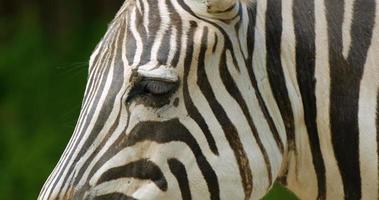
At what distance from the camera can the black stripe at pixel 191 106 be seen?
346cm

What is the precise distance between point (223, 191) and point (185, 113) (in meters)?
0.27

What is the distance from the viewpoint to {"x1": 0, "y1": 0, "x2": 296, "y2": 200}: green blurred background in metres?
9.78

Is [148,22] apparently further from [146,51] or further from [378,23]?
[378,23]

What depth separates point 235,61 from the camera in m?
3.53

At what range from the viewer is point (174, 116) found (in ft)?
11.3

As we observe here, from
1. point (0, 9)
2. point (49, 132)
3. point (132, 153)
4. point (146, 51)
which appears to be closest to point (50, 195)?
point (132, 153)

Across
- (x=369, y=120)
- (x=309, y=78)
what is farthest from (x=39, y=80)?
(x=369, y=120)

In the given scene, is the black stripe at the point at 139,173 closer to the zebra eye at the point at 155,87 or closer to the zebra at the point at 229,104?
the zebra at the point at 229,104

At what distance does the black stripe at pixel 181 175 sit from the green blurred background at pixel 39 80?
5193 millimetres

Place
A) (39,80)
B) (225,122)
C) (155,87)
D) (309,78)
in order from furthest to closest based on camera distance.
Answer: (39,80) < (309,78) < (225,122) < (155,87)

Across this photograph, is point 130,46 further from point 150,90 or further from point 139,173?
point 139,173

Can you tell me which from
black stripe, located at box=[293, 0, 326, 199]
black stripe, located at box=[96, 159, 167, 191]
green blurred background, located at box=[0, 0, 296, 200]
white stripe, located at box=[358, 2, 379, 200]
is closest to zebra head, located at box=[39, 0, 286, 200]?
black stripe, located at box=[96, 159, 167, 191]

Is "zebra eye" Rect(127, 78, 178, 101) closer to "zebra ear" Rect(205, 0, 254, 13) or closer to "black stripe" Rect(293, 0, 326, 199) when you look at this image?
"zebra ear" Rect(205, 0, 254, 13)

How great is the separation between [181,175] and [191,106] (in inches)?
8.2
